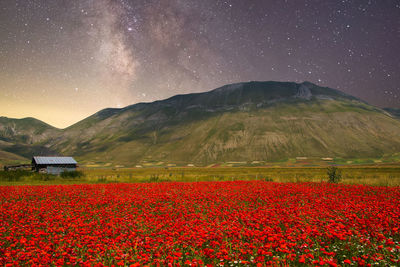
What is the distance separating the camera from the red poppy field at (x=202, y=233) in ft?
20.6

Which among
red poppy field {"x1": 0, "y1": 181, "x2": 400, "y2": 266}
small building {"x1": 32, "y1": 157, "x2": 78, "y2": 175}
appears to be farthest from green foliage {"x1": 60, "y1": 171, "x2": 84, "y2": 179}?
red poppy field {"x1": 0, "y1": 181, "x2": 400, "y2": 266}

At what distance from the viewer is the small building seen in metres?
73.3

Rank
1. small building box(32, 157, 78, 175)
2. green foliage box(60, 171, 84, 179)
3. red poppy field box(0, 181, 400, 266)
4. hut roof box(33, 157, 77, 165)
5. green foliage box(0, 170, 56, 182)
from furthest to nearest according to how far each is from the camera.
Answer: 1. hut roof box(33, 157, 77, 165)
2. small building box(32, 157, 78, 175)
3. green foliage box(60, 171, 84, 179)
4. green foliage box(0, 170, 56, 182)
5. red poppy field box(0, 181, 400, 266)

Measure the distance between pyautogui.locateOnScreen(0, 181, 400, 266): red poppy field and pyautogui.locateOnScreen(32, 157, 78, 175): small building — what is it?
6315 cm

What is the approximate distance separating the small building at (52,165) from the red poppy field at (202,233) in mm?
63148

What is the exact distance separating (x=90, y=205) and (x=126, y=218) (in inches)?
204

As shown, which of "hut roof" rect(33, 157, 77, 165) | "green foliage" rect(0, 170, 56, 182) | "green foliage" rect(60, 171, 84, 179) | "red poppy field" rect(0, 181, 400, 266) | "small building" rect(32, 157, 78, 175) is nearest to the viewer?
"red poppy field" rect(0, 181, 400, 266)

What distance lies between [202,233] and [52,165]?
275 feet

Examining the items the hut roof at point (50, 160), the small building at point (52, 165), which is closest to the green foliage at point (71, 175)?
the small building at point (52, 165)

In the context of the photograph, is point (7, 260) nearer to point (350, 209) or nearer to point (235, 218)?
point (235, 218)

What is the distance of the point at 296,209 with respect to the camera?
1134cm

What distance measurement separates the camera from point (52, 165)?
2972 inches

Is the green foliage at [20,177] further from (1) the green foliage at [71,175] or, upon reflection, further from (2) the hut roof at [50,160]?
(2) the hut roof at [50,160]

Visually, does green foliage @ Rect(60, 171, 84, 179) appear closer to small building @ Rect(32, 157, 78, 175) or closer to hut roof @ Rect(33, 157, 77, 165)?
small building @ Rect(32, 157, 78, 175)
